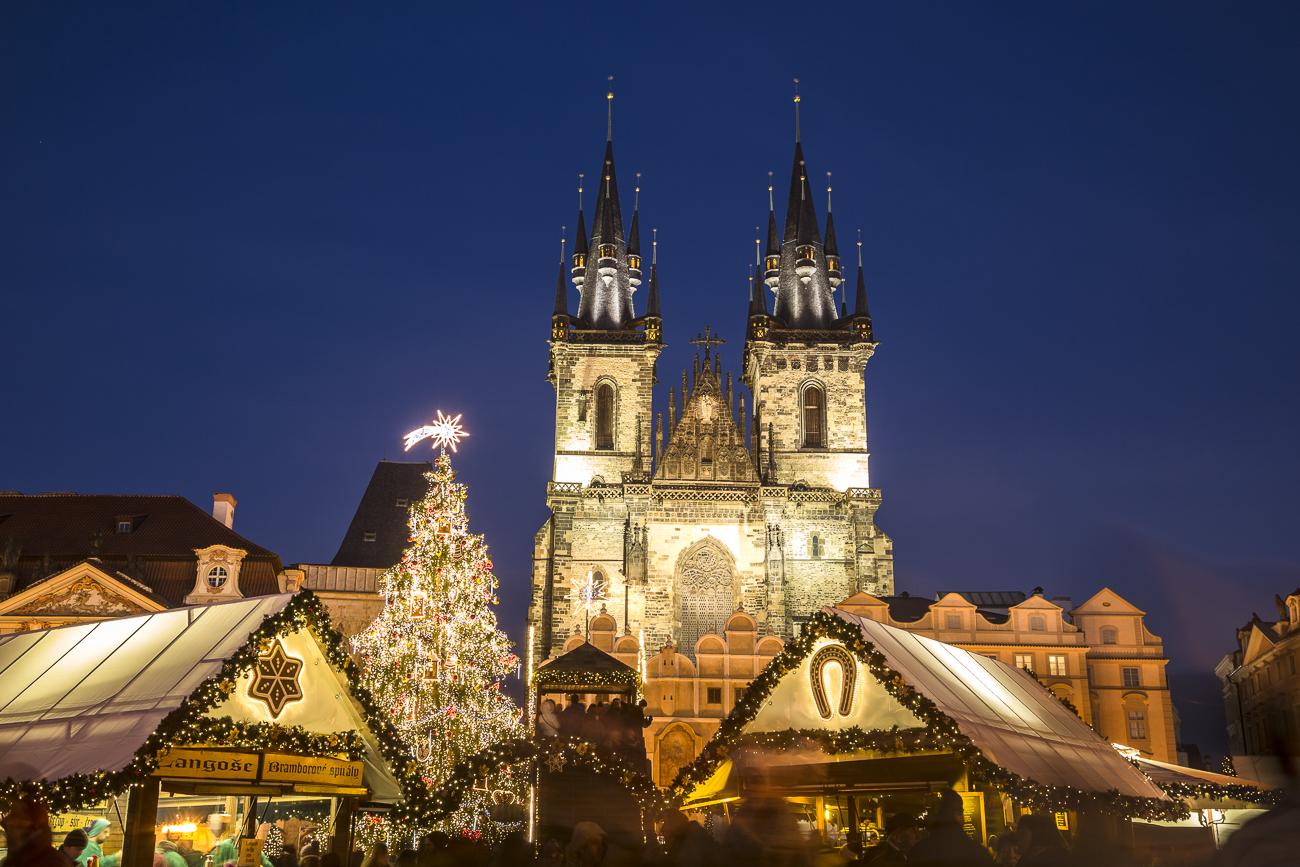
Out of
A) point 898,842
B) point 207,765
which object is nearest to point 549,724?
point 207,765

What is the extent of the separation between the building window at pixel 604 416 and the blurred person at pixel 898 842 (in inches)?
1574

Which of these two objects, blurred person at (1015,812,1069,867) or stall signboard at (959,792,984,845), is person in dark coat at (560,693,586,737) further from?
blurred person at (1015,812,1069,867)

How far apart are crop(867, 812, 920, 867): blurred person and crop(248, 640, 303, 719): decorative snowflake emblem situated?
5.79m

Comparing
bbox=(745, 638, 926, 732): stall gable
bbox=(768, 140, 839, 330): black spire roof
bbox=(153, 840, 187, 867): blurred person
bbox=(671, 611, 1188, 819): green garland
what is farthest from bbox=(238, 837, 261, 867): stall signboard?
bbox=(768, 140, 839, 330): black spire roof

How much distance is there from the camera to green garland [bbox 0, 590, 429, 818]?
8.84 meters

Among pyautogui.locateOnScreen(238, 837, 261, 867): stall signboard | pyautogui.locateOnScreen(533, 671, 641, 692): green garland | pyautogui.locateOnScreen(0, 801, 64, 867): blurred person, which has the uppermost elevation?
pyautogui.locateOnScreen(533, 671, 641, 692): green garland

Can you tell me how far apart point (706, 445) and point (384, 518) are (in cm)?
1521

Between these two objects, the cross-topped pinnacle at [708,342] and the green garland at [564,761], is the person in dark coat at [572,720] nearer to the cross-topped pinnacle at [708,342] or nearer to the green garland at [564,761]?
the green garland at [564,761]

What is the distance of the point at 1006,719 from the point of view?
12.0 meters

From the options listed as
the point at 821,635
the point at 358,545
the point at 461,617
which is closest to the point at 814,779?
the point at 821,635

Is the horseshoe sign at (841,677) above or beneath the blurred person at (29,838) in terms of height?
above

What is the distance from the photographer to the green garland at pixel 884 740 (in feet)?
33.4

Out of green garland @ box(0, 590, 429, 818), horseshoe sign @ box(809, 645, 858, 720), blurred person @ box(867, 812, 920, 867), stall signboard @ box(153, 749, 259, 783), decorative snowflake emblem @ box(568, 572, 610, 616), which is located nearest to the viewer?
blurred person @ box(867, 812, 920, 867)

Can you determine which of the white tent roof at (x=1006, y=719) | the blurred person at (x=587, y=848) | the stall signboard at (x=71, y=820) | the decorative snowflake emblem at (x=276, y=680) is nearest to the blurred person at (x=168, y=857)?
the stall signboard at (x=71, y=820)
